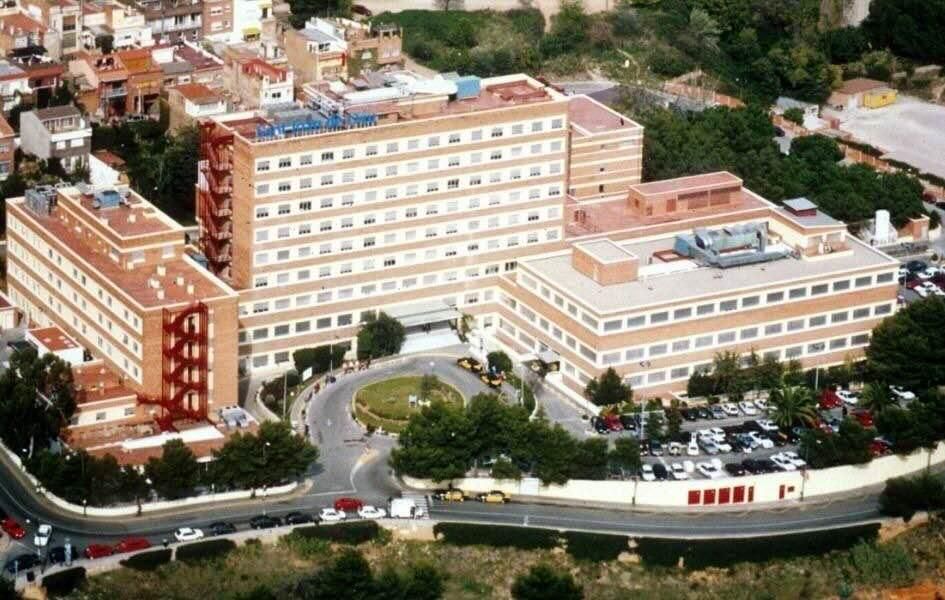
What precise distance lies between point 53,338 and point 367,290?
2185 centimetres

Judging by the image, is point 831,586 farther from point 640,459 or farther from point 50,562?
point 50,562

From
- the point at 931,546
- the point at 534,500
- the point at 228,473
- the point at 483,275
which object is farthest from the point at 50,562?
the point at 931,546

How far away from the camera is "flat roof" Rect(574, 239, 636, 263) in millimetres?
185375

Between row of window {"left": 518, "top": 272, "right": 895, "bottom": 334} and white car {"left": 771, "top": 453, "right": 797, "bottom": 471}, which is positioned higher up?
row of window {"left": 518, "top": 272, "right": 895, "bottom": 334}

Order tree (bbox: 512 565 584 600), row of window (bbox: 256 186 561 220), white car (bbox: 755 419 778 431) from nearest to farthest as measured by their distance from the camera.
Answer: tree (bbox: 512 565 584 600) → white car (bbox: 755 419 778 431) → row of window (bbox: 256 186 561 220)

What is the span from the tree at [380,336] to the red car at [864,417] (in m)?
31.3

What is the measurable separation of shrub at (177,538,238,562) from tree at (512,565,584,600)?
57.5ft

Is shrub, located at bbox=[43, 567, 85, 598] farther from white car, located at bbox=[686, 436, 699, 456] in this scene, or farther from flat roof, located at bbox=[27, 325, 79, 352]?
white car, located at bbox=[686, 436, 699, 456]

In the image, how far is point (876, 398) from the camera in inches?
7126

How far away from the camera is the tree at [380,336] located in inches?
7269

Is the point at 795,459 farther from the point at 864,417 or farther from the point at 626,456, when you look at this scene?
the point at 626,456

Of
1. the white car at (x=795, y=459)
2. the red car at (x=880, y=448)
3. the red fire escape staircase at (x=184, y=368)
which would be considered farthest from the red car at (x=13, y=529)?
the red car at (x=880, y=448)

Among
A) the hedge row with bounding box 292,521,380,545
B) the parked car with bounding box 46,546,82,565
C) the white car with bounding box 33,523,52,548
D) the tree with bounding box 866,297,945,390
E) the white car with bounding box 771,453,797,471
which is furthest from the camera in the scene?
the tree with bounding box 866,297,945,390

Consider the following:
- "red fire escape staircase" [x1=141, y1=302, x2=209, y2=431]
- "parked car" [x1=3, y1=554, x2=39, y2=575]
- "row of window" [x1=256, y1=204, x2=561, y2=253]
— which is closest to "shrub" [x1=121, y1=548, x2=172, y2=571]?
"parked car" [x1=3, y1=554, x2=39, y2=575]
